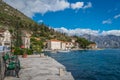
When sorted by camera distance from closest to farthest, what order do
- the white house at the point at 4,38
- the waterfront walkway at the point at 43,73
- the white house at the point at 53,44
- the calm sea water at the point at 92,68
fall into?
the waterfront walkway at the point at 43,73 → the calm sea water at the point at 92,68 → the white house at the point at 4,38 → the white house at the point at 53,44

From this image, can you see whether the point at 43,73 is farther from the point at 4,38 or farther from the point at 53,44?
the point at 53,44

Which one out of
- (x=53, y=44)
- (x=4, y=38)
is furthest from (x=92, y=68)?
(x=53, y=44)

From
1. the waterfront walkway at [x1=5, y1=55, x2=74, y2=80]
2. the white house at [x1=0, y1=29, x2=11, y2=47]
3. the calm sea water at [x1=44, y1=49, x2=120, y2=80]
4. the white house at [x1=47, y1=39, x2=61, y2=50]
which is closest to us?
the waterfront walkway at [x1=5, y1=55, x2=74, y2=80]

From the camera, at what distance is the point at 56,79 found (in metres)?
19.3

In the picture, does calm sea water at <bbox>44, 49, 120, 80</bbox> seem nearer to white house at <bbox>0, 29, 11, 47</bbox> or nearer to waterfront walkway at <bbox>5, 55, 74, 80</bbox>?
waterfront walkway at <bbox>5, 55, 74, 80</bbox>

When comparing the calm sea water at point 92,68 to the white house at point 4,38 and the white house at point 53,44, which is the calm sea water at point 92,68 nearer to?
the white house at point 4,38

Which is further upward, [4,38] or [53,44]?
[53,44]

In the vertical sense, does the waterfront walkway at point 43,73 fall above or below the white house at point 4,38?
below

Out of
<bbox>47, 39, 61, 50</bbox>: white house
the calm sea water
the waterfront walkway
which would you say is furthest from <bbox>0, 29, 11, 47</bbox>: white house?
<bbox>47, 39, 61, 50</bbox>: white house

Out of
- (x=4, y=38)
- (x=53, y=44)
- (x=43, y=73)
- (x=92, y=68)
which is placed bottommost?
(x=92, y=68)

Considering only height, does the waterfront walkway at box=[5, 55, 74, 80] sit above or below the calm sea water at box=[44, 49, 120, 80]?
above

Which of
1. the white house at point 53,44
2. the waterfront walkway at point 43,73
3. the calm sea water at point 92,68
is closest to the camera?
the waterfront walkway at point 43,73

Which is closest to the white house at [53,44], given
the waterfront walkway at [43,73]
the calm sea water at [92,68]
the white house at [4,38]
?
the white house at [4,38]

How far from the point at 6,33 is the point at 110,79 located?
56892 millimetres
